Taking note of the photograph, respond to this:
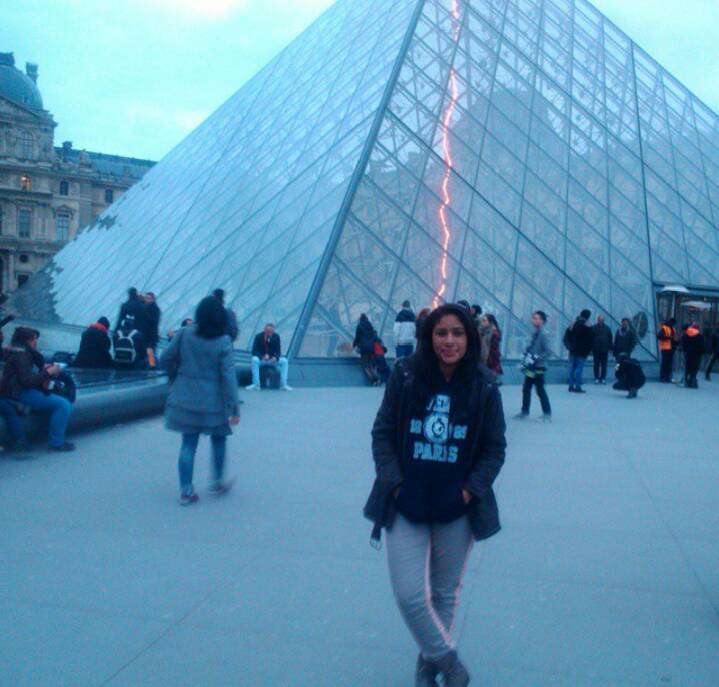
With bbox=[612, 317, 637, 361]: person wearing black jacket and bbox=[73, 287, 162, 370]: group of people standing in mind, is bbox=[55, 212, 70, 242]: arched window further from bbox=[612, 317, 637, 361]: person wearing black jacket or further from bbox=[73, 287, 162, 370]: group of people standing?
bbox=[612, 317, 637, 361]: person wearing black jacket

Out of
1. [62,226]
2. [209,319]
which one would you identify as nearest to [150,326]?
[209,319]

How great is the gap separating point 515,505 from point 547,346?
13.5 ft

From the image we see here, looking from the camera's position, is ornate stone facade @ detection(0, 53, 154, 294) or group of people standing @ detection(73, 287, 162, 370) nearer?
group of people standing @ detection(73, 287, 162, 370)

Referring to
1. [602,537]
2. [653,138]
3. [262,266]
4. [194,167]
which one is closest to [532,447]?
[602,537]

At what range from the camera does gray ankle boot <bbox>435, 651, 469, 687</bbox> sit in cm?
279

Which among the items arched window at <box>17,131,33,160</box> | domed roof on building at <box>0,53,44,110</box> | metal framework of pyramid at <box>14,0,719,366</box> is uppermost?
domed roof on building at <box>0,53,44,110</box>

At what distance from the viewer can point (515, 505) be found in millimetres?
5496

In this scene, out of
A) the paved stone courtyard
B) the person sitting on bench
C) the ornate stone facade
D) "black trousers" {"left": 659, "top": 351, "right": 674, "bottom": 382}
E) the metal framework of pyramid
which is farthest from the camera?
the ornate stone facade

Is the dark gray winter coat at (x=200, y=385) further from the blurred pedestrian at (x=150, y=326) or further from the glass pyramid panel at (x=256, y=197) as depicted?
the glass pyramid panel at (x=256, y=197)

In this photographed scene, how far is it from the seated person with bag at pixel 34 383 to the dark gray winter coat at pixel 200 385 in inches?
71.3

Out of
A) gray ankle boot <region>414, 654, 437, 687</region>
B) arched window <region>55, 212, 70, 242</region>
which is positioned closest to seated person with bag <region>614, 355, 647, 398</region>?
gray ankle boot <region>414, 654, 437, 687</region>

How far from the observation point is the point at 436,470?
2838 millimetres

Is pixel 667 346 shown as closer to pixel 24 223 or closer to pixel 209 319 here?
pixel 209 319

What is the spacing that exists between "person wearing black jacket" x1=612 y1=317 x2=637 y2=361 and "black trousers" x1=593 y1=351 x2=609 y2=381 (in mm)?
215
